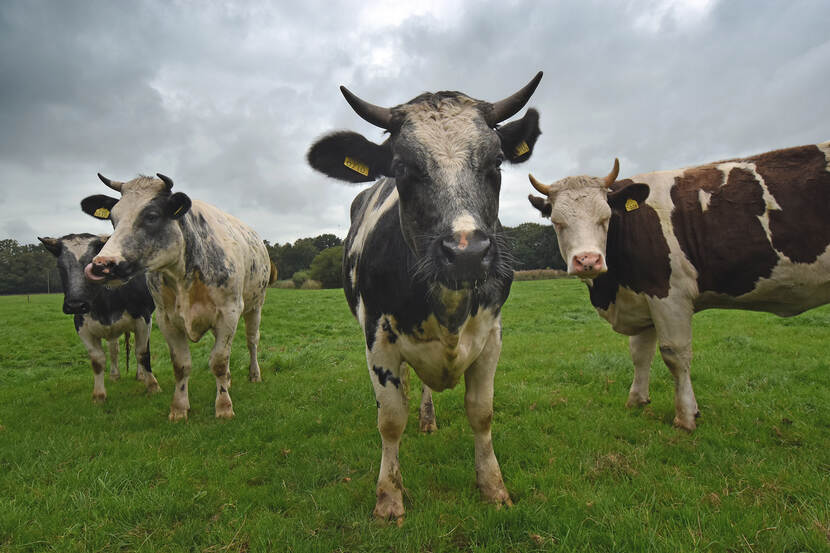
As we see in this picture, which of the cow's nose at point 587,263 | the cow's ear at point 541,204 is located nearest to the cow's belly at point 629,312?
the cow's nose at point 587,263

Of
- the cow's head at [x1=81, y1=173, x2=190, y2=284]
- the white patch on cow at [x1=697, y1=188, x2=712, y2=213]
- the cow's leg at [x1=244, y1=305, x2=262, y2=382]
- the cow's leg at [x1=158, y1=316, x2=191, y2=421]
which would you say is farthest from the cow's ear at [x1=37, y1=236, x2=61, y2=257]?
the white patch on cow at [x1=697, y1=188, x2=712, y2=213]

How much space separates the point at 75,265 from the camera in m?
6.03

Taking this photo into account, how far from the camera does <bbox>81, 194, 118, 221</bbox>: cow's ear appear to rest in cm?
542

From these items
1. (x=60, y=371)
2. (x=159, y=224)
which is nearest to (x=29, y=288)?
(x=60, y=371)

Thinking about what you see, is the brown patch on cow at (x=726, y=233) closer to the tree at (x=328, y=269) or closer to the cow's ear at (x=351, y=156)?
the cow's ear at (x=351, y=156)

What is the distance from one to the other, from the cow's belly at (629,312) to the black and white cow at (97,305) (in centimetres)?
671

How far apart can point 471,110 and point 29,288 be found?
260 ft

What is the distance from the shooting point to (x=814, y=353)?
24.1ft

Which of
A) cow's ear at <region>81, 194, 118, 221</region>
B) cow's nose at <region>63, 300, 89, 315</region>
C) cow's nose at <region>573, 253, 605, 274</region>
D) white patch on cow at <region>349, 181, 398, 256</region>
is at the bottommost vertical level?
cow's nose at <region>63, 300, 89, 315</region>

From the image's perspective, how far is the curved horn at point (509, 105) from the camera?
110 inches

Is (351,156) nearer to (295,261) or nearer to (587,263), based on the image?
(587,263)

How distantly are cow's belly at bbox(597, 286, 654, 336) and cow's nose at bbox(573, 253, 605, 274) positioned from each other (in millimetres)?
842

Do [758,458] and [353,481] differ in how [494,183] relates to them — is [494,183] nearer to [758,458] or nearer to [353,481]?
[353,481]

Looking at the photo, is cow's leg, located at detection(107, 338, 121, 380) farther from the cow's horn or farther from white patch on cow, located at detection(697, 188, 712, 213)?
white patch on cow, located at detection(697, 188, 712, 213)
